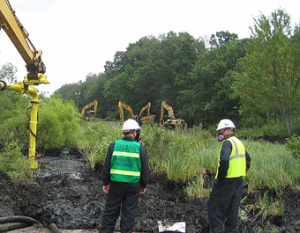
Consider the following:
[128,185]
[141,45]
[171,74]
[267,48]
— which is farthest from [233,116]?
[141,45]

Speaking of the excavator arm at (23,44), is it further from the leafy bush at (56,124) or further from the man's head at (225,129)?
the man's head at (225,129)

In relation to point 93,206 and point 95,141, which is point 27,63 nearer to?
point 93,206

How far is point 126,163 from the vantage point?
4254 millimetres

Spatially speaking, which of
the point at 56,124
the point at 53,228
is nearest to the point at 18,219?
the point at 53,228

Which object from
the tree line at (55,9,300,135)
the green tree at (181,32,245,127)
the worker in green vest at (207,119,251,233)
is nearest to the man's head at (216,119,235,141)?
the worker in green vest at (207,119,251,233)

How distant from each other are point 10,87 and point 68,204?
379cm

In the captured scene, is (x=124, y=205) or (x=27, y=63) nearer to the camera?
(x=124, y=205)

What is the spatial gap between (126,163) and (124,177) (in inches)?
7.8

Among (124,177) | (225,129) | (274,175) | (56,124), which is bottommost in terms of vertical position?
(274,175)

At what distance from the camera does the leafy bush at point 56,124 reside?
1165 cm

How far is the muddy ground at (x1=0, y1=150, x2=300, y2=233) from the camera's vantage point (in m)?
5.38

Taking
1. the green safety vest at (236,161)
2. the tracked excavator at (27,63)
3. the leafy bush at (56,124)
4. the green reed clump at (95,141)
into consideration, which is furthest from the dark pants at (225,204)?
the leafy bush at (56,124)

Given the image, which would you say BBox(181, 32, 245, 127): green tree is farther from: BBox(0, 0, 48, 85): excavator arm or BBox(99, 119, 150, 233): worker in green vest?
BBox(99, 119, 150, 233): worker in green vest

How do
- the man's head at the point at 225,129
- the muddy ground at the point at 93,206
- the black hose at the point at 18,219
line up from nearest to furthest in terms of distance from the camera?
the black hose at the point at 18,219 → the man's head at the point at 225,129 → the muddy ground at the point at 93,206
